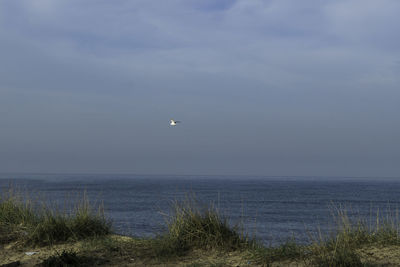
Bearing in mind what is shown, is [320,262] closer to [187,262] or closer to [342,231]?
[342,231]

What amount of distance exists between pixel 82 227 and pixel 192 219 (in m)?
2.88

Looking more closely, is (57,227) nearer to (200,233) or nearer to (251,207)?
(200,233)

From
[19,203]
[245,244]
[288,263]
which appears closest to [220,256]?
[245,244]

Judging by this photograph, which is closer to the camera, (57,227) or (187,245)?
(187,245)

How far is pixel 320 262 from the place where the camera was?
7.14 metres

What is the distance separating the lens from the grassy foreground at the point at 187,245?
7.73 m

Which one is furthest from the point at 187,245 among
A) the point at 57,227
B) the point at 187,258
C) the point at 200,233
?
A: the point at 57,227

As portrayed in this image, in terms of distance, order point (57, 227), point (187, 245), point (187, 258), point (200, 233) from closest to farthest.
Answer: point (187, 258), point (187, 245), point (200, 233), point (57, 227)

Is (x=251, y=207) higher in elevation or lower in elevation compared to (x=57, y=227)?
lower

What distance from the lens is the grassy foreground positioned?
305 inches

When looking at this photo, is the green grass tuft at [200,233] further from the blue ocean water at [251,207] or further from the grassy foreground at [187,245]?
the blue ocean water at [251,207]

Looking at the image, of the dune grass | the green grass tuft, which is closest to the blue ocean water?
the green grass tuft

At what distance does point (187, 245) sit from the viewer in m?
8.64

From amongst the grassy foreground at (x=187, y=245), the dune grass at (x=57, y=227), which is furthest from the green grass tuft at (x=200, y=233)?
the dune grass at (x=57, y=227)
